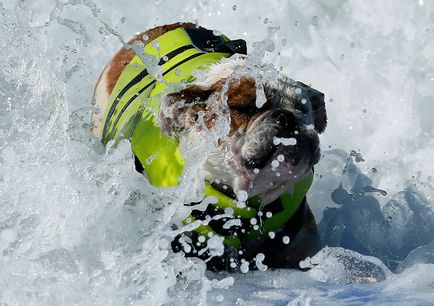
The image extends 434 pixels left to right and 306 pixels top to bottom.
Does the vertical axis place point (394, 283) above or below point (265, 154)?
below

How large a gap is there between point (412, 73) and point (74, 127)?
9.30ft

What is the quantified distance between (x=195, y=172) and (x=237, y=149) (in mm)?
272

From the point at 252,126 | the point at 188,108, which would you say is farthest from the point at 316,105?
the point at 188,108

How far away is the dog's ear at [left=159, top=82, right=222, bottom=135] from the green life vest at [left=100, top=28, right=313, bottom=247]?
15 cm

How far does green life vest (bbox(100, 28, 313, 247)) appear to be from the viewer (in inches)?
174

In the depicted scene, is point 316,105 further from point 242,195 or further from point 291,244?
point 291,244

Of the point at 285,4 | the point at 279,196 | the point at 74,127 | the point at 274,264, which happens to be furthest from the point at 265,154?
the point at 285,4

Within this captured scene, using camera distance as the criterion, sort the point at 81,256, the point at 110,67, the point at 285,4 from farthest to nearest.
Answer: the point at 285,4, the point at 110,67, the point at 81,256

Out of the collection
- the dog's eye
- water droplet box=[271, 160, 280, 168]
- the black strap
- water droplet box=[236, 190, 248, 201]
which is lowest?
water droplet box=[236, 190, 248, 201]

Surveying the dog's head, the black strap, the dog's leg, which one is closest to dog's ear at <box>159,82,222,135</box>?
the dog's head

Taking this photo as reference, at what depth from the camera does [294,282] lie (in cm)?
402

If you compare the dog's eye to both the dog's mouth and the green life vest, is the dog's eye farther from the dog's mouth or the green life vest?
the green life vest

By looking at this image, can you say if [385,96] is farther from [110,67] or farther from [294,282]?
[294,282]

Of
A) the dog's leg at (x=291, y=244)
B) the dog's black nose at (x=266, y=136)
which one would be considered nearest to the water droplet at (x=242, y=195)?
the dog's black nose at (x=266, y=136)
